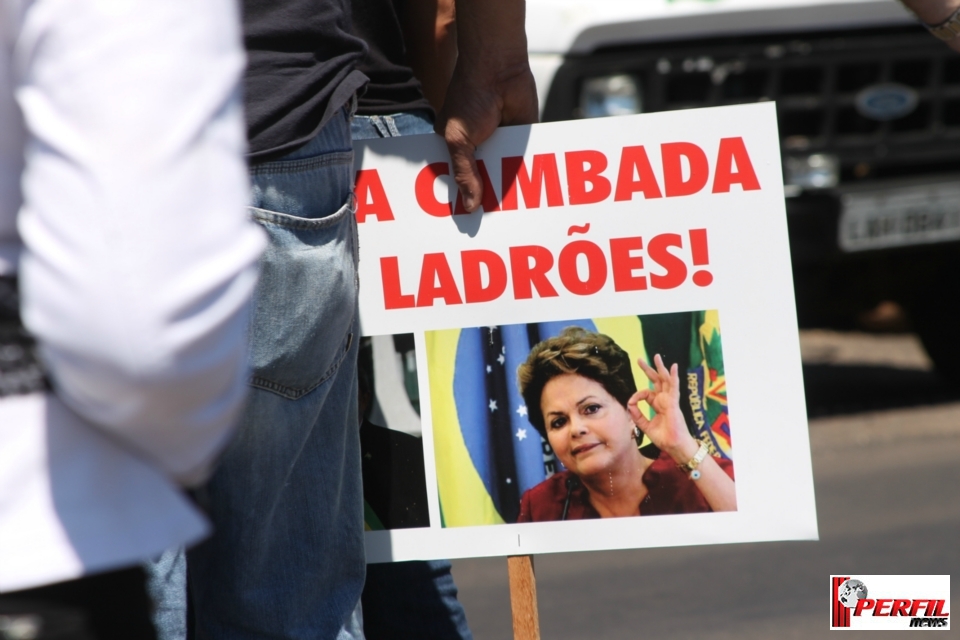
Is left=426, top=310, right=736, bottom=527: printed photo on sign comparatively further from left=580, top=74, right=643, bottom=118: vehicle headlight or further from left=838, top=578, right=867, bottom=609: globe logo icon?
left=580, top=74, right=643, bottom=118: vehicle headlight

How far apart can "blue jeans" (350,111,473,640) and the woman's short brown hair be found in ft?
1.10

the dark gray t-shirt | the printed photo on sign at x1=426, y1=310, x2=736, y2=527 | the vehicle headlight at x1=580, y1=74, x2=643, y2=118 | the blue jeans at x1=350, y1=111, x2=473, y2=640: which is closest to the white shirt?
the dark gray t-shirt

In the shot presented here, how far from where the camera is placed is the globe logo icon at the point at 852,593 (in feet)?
7.58

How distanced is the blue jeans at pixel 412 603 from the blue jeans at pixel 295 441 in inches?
14.4

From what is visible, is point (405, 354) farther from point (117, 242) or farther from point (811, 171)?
point (811, 171)

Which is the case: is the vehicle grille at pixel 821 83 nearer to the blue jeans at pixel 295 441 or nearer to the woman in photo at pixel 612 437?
the woman in photo at pixel 612 437

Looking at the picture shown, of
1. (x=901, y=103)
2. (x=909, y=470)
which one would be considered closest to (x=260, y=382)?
(x=909, y=470)

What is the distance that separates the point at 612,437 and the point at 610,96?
283cm

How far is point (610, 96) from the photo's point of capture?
4395 millimetres

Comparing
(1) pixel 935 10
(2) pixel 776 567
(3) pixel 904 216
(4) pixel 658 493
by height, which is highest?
(3) pixel 904 216

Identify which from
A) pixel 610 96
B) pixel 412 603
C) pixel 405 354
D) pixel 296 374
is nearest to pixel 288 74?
pixel 296 374

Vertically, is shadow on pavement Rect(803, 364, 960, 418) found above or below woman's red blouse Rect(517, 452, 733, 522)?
above

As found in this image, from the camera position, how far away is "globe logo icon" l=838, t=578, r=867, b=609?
231 cm

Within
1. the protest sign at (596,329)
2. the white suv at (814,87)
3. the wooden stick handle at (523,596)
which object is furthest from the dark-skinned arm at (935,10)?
the white suv at (814,87)
